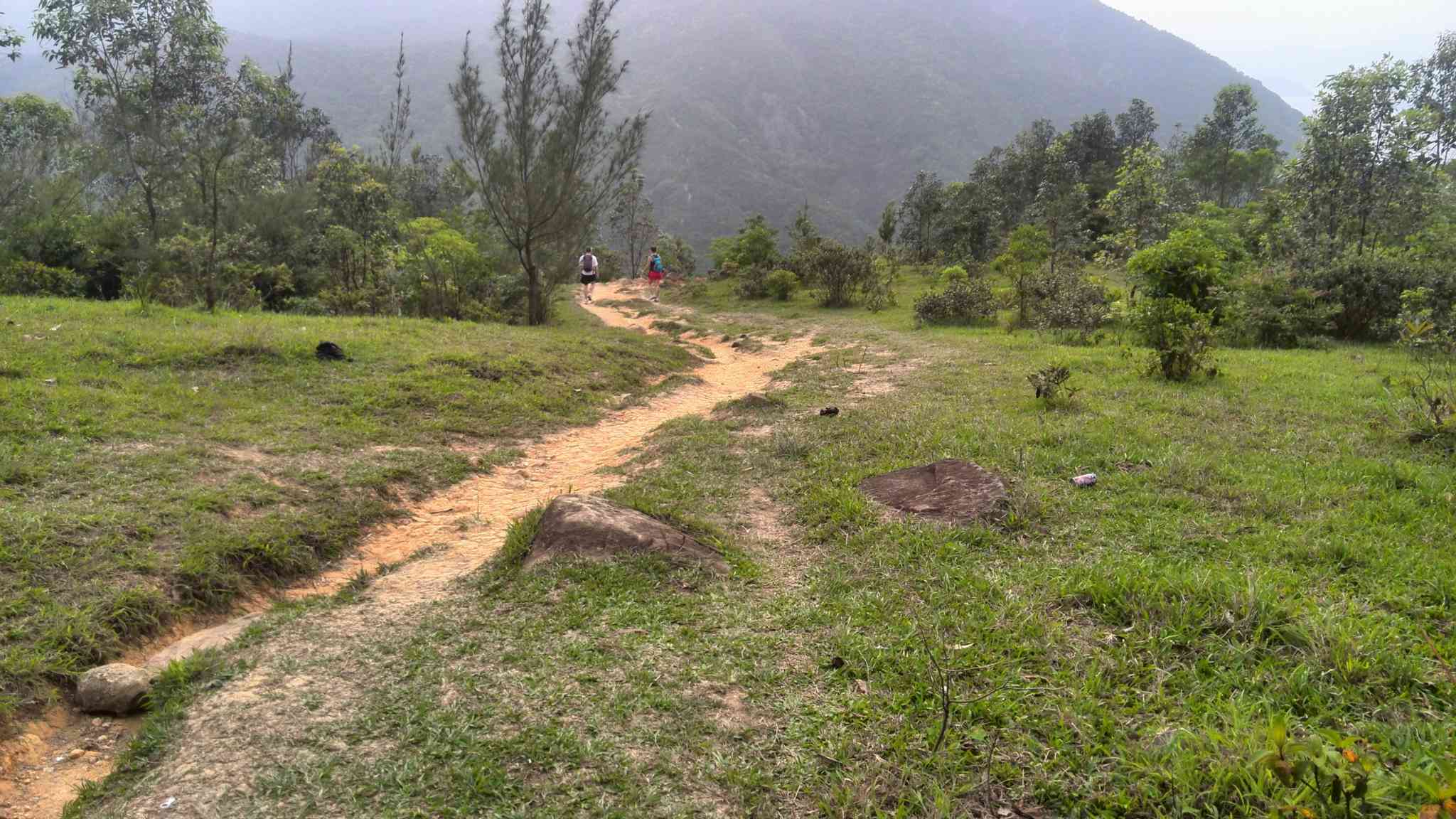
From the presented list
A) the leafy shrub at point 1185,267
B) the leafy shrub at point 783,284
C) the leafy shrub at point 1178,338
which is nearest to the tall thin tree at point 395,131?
the leafy shrub at point 783,284

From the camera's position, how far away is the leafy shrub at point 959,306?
58.7 feet

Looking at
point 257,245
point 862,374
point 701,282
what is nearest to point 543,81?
point 257,245

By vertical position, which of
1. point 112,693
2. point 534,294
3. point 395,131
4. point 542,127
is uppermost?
point 395,131

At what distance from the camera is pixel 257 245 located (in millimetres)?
18672

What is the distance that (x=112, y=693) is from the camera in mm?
3250

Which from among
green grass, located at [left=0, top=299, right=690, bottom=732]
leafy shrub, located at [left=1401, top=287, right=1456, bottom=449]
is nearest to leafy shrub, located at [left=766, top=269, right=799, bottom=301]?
green grass, located at [left=0, top=299, right=690, bottom=732]

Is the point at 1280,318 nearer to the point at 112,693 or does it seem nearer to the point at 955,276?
the point at 955,276

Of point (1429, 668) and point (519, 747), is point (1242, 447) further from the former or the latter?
point (519, 747)

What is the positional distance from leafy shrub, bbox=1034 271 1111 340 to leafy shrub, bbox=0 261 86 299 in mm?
21144

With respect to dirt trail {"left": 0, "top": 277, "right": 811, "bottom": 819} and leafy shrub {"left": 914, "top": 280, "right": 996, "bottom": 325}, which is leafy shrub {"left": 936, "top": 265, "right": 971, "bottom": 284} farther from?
dirt trail {"left": 0, "top": 277, "right": 811, "bottom": 819}

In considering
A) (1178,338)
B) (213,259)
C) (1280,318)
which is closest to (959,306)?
(1280,318)

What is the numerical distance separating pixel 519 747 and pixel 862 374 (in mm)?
9690

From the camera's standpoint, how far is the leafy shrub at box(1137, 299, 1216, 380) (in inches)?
354

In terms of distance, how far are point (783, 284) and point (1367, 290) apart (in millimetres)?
16469
